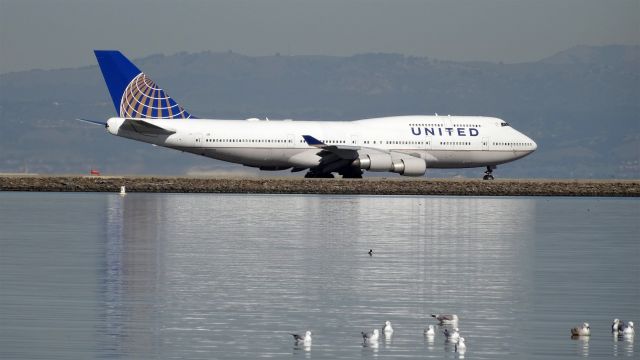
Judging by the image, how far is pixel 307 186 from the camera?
253 ft

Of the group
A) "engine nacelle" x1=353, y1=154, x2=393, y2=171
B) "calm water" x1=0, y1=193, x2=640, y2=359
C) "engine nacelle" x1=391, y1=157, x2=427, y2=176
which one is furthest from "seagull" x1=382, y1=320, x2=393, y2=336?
"engine nacelle" x1=391, y1=157, x2=427, y2=176

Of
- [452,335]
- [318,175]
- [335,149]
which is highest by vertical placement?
[335,149]

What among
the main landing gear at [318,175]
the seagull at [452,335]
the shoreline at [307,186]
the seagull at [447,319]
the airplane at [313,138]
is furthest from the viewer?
the main landing gear at [318,175]

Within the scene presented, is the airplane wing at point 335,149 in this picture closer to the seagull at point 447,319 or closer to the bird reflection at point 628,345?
the seagull at point 447,319

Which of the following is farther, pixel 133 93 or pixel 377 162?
pixel 133 93

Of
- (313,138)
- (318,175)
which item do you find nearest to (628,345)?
(313,138)

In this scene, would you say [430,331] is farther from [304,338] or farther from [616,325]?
[616,325]

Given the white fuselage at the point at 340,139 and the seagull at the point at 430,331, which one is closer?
the seagull at the point at 430,331

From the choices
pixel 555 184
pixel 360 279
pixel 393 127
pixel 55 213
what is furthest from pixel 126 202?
pixel 360 279

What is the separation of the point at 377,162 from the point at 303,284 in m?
46.5

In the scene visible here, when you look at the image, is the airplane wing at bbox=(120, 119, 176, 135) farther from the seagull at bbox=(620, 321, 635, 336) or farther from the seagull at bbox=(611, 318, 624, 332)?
the seagull at bbox=(620, 321, 635, 336)

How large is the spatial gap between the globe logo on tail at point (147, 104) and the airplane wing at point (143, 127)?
3.84m

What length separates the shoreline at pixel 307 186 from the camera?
77.9 metres

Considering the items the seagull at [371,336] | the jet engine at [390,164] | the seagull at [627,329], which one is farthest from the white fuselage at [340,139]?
the seagull at [371,336]
